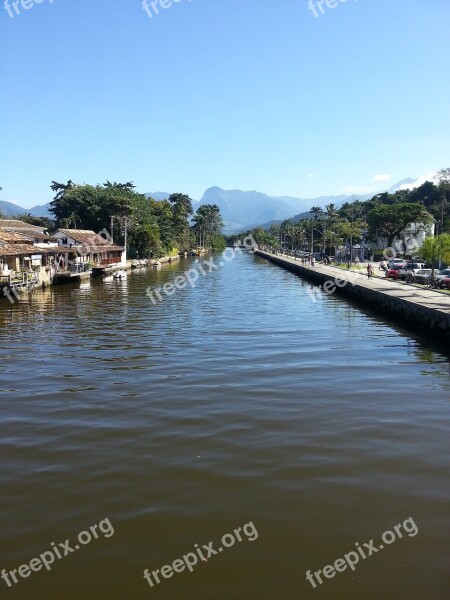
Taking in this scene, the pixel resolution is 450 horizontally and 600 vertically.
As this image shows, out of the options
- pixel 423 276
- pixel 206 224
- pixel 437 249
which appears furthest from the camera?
pixel 206 224

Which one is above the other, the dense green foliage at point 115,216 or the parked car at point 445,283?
the dense green foliage at point 115,216

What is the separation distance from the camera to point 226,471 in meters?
9.29

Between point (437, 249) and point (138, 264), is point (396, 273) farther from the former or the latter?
point (138, 264)

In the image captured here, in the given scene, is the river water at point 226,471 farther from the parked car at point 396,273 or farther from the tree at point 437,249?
the parked car at point 396,273

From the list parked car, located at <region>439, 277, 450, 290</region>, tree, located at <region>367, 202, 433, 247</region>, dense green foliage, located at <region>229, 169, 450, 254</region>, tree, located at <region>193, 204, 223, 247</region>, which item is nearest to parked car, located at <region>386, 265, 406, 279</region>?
parked car, located at <region>439, 277, 450, 290</region>

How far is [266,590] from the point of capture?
632 cm

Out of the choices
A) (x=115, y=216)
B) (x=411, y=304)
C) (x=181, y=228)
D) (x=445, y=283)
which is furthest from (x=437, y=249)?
(x=181, y=228)

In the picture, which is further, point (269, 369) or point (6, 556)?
point (269, 369)

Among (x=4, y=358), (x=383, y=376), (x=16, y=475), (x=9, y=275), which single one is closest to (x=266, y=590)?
(x=16, y=475)

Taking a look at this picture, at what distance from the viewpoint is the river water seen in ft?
21.8

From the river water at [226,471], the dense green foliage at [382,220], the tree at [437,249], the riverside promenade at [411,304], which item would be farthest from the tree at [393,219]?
the river water at [226,471]

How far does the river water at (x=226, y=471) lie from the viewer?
21.8 feet

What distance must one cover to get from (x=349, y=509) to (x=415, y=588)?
1.77 meters

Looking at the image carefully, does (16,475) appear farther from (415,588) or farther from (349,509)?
(415,588)
